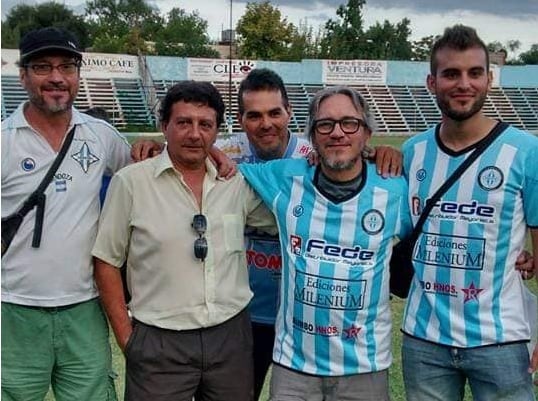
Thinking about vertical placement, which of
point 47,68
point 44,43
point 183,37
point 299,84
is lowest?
point 299,84

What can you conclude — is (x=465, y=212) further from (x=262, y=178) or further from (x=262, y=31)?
(x=262, y=31)

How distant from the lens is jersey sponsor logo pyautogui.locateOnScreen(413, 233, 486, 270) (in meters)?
3.07

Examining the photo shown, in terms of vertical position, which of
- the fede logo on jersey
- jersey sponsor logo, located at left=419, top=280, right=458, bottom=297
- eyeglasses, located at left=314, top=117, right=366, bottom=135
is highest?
eyeglasses, located at left=314, top=117, right=366, bottom=135

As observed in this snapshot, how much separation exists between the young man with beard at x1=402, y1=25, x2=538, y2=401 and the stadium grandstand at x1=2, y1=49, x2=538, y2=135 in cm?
2648

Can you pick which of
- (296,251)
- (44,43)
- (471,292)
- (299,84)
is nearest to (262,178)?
(296,251)

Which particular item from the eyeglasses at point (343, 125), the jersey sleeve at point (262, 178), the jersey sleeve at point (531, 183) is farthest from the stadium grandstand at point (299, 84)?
the jersey sleeve at point (531, 183)

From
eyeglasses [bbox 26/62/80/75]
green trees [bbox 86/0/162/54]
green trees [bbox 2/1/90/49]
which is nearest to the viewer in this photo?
eyeglasses [bbox 26/62/80/75]

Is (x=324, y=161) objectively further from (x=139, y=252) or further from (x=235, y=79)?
(x=235, y=79)

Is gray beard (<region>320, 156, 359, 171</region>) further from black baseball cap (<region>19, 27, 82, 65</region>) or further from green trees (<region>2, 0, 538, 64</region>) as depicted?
green trees (<region>2, 0, 538, 64</region>)

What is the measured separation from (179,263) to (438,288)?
1.06 metres

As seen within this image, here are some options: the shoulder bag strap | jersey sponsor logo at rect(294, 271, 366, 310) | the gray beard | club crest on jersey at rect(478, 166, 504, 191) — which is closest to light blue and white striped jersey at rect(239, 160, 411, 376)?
jersey sponsor logo at rect(294, 271, 366, 310)

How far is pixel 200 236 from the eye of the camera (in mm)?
3084

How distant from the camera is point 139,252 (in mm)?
3092

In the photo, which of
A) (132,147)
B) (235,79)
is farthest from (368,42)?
(132,147)
